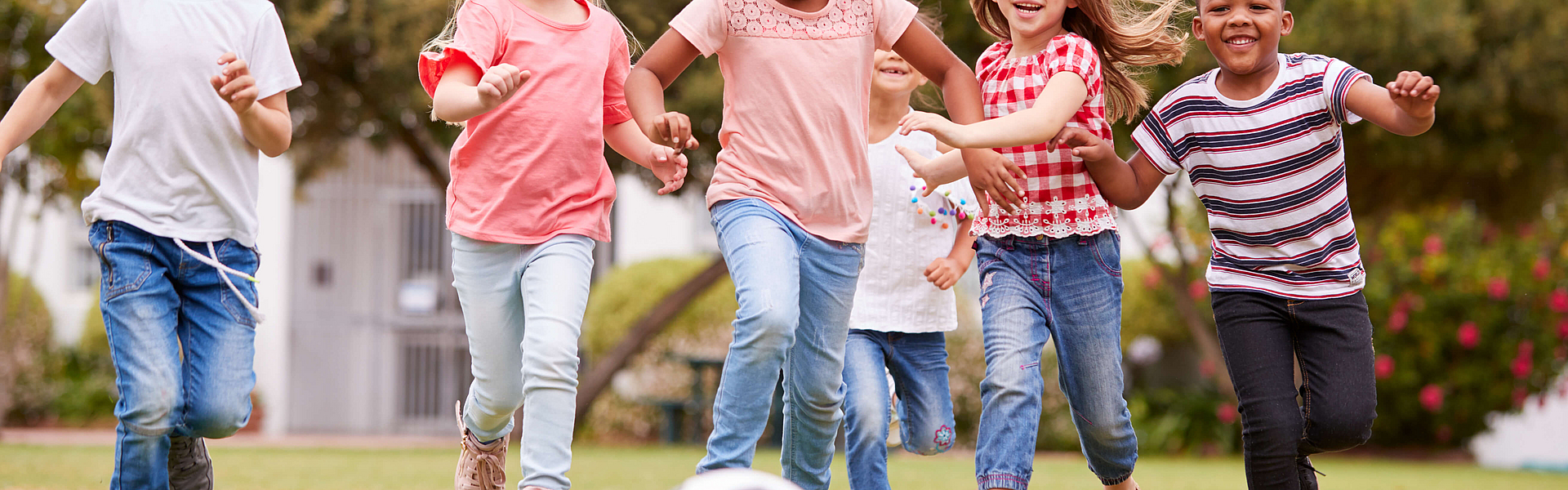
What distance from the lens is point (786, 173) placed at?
3189 millimetres

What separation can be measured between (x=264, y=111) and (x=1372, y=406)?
2970mm

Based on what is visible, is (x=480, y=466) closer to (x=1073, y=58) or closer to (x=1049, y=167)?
(x=1049, y=167)

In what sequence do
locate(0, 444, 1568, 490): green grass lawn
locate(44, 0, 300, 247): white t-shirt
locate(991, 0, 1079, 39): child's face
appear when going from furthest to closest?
locate(0, 444, 1568, 490): green grass lawn < locate(991, 0, 1079, 39): child's face < locate(44, 0, 300, 247): white t-shirt

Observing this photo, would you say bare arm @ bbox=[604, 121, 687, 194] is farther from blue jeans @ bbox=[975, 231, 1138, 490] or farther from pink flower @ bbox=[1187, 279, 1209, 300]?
pink flower @ bbox=[1187, 279, 1209, 300]

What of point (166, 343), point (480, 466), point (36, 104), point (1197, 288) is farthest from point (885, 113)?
point (1197, 288)

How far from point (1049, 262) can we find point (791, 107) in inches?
34.9

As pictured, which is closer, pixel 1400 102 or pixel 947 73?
pixel 1400 102

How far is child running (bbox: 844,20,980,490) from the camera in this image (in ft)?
13.7

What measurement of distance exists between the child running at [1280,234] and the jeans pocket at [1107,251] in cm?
20

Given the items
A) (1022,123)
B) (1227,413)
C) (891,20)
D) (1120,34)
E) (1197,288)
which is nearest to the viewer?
(1022,123)

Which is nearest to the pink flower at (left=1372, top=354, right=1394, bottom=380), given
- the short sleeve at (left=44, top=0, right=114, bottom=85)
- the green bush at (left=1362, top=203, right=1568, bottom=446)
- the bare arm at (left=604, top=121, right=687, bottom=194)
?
the green bush at (left=1362, top=203, right=1568, bottom=446)

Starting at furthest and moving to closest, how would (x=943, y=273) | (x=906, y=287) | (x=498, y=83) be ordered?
1. (x=906, y=287)
2. (x=943, y=273)
3. (x=498, y=83)

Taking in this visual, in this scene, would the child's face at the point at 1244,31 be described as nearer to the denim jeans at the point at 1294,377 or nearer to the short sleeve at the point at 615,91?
the denim jeans at the point at 1294,377

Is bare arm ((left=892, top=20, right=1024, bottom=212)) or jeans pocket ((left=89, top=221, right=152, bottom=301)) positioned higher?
bare arm ((left=892, top=20, right=1024, bottom=212))
